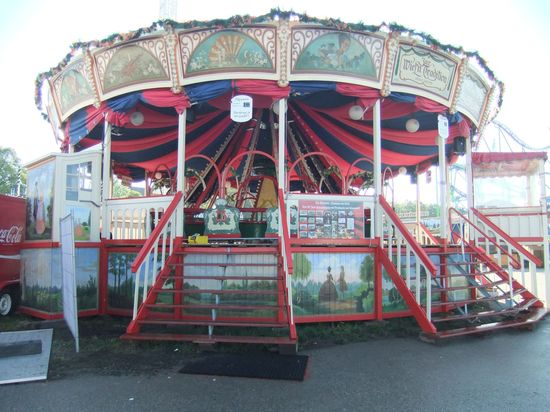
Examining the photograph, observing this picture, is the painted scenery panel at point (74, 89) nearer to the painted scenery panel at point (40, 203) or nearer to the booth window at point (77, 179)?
the booth window at point (77, 179)

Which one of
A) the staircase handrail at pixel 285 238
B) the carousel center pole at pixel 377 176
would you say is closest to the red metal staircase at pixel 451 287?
the carousel center pole at pixel 377 176

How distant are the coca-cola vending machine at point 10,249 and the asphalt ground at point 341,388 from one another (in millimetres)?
4752

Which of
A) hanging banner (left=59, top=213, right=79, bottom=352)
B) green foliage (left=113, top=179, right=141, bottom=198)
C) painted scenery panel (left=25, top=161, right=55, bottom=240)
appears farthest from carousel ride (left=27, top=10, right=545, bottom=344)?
green foliage (left=113, top=179, right=141, bottom=198)

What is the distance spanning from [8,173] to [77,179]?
31.6m

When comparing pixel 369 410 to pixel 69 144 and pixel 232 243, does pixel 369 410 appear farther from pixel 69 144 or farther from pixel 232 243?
pixel 69 144

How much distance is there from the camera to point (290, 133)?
9.57 m

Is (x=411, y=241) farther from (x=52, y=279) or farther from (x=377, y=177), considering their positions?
(x=52, y=279)

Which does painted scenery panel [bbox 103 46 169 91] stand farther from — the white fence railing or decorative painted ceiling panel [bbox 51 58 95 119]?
the white fence railing

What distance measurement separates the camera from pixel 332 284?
646 centimetres

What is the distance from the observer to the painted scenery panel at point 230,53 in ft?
21.7

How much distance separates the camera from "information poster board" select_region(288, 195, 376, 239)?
6.65 metres

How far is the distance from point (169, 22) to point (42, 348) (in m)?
5.26

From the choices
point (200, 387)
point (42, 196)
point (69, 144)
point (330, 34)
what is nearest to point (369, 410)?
point (200, 387)

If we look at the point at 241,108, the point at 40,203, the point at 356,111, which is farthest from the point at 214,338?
the point at 356,111
